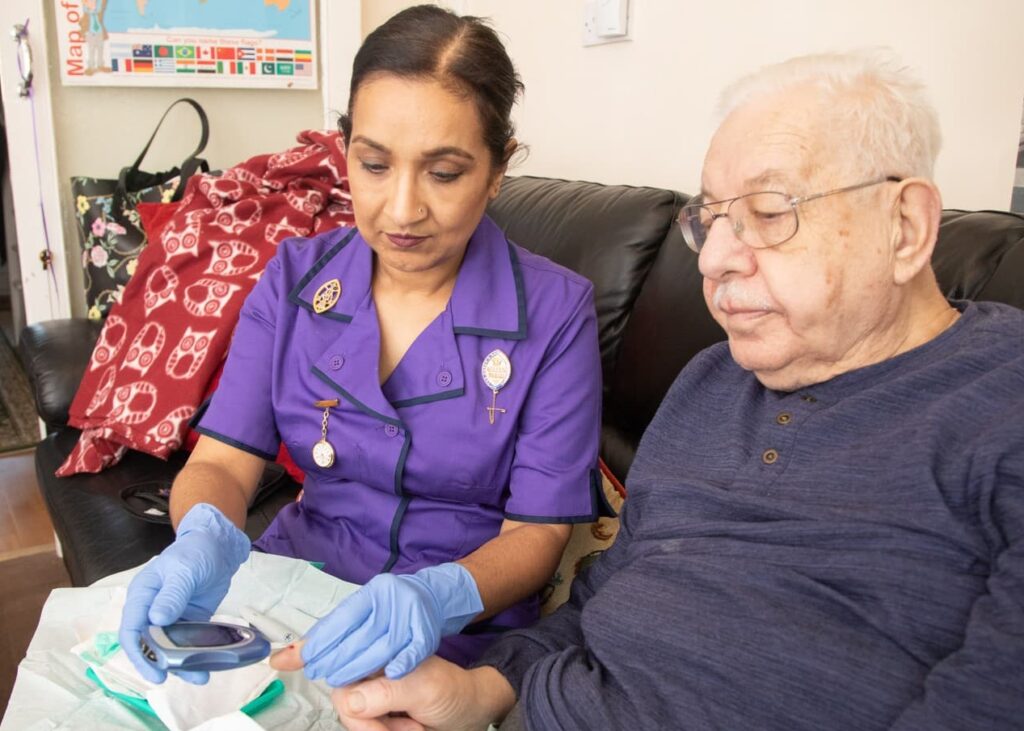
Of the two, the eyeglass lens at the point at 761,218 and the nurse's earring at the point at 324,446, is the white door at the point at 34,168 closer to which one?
the nurse's earring at the point at 324,446

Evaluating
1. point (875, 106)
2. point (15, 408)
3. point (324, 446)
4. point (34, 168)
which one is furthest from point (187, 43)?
point (875, 106)

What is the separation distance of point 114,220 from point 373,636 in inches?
87.3

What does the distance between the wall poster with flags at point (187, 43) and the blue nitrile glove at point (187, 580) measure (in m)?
2.25

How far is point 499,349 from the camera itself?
126cm

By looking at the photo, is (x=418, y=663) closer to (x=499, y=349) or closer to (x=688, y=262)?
(x=499, y=349)

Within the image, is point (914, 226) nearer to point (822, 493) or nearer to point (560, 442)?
point (822, 493)

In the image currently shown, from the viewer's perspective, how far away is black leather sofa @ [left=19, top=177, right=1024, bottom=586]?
1.64 m

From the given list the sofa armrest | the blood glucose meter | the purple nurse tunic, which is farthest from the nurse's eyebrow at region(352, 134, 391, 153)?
the sofa armrest

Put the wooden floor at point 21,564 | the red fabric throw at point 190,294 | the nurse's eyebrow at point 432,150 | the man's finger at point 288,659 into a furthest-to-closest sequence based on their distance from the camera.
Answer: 1. the wooden floor at point 21,564
2. the red fabric throw at point 190,294
3. the nurse's eyebrow at point 432,150
4. the man's finger at point 288,659

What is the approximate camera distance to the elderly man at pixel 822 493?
29.7 inches

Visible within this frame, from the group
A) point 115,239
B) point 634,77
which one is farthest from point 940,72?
point 115,239

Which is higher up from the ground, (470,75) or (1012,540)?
(470,75)

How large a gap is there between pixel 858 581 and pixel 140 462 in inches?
67.7

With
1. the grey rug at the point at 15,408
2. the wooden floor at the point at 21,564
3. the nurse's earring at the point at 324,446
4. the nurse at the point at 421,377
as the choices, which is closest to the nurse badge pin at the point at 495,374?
the nurse at the point at 421,377
